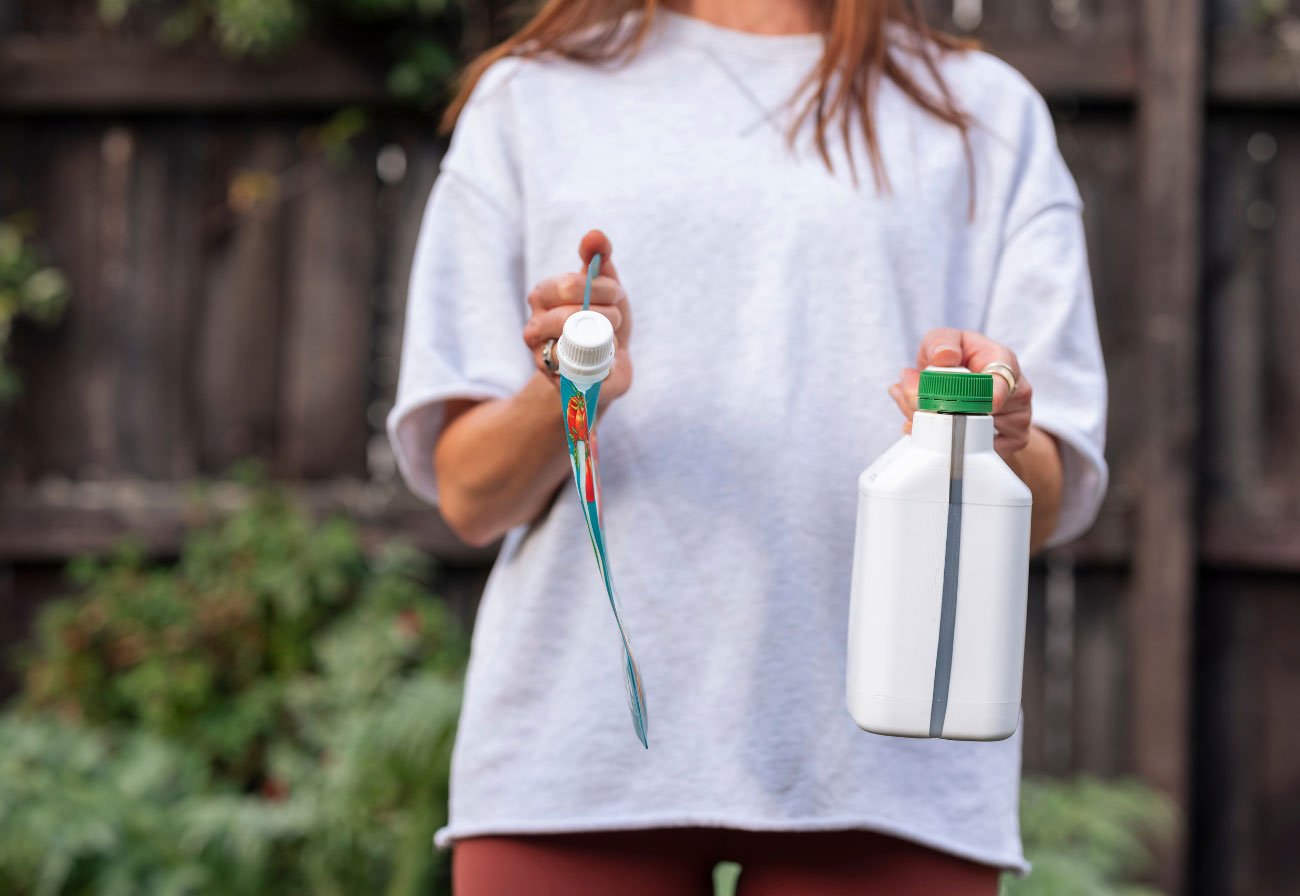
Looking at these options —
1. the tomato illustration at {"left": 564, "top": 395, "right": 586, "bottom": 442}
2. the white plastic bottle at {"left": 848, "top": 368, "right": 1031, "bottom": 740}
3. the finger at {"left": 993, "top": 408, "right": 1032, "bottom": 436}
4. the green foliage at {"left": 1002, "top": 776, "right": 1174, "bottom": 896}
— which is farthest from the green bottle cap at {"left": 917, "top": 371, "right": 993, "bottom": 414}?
the green foliage at {"left": 1002, "top": 776, "right": 1174, "bottom": 896}

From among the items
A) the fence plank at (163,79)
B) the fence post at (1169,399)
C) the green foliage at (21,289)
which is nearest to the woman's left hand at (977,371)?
the fence post at (1169,399)

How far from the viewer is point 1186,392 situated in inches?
120

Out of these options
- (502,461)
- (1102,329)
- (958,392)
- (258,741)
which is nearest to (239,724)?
(258,741)

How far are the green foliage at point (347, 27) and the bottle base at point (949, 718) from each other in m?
2.71

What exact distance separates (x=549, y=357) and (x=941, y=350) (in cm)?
25

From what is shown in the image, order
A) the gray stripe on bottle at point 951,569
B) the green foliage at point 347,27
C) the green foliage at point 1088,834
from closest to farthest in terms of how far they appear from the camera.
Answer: the gray stripe on bottle at point 951,569
the green foliage at point 1088,834
the green foliage at point 347,27

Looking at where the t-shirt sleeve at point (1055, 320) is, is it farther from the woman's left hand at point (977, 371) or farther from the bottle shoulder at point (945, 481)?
the bottle shoulder at point (945, 481)

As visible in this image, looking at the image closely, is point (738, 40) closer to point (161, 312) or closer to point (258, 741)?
point (258, 741)

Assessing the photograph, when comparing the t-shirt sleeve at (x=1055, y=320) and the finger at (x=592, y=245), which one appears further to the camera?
the t-shirt sleeve at (x=1055, y=320)

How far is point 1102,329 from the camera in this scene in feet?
10.5

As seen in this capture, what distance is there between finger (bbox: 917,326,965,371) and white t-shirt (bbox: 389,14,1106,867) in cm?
17

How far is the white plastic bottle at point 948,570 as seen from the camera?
77 centimetres

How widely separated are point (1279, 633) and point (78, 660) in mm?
2717

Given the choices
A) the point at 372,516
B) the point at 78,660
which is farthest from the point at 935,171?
the point at 78,660
